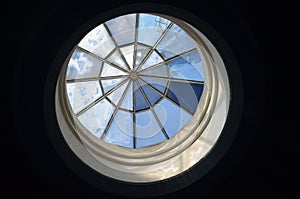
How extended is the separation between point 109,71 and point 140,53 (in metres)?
0.86

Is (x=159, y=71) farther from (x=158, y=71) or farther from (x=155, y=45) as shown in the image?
(x=155, y=45)

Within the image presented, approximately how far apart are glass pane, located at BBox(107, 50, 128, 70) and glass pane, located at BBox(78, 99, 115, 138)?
0.95m

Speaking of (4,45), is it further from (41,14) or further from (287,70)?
(287,70)

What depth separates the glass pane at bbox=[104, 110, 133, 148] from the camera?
7288mm

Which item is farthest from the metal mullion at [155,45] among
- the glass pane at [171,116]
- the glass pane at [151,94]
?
the glass pane at [171,116]

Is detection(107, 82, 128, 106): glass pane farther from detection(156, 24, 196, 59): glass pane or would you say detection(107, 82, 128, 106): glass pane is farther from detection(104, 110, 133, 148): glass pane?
detection(156, 24, 196, 59): glass pane

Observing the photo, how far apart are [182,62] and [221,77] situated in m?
3.33

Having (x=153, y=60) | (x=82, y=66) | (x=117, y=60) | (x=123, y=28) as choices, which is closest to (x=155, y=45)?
(x=153, y=60)

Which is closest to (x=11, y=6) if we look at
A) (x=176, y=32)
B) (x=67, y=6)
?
(x=67, y=6)

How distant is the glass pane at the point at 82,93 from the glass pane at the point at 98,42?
2.47 feet

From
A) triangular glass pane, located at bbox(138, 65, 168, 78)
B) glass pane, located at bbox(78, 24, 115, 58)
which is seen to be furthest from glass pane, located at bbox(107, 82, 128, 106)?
glass pane, located at bbox(78, 24, 115, 58)

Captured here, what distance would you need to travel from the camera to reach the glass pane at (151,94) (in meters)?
8.73

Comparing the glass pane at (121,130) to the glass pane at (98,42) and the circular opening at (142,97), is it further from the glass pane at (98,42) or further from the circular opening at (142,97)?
the glass pane at (98,42)

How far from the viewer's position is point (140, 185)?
427cm
